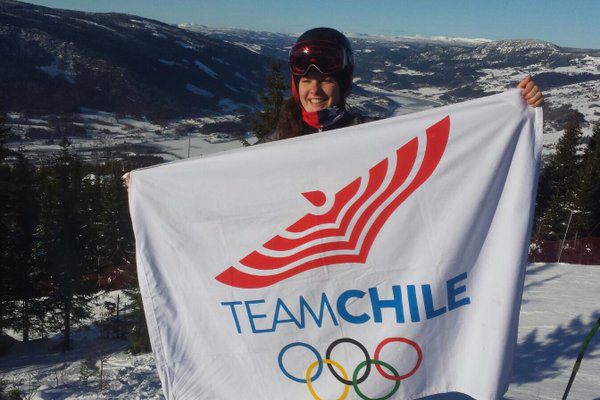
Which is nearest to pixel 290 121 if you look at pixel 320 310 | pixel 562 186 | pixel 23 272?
pixel 320 310

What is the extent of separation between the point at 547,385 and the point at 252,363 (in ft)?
15.6

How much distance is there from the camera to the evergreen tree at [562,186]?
1330 inches

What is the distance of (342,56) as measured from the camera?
332 cm

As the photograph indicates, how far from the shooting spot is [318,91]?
10.9 ft

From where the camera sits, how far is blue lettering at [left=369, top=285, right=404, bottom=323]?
10.6 feet

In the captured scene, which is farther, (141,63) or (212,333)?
(141,63)

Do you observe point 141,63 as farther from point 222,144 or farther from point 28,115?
point 222,144

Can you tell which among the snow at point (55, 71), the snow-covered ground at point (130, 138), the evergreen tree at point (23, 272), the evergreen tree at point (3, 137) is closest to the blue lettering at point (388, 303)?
the evergreen tree at point (23, 272)

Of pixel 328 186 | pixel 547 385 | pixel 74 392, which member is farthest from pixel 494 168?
pixel 74 392

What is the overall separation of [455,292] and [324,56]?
1771 millimetres

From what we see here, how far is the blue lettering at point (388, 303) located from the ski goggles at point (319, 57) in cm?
150

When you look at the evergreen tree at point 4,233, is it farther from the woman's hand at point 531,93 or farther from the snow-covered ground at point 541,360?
the woman's hand at point 531,93

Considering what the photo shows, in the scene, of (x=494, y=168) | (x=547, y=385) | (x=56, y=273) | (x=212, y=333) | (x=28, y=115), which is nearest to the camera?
(x=494, y=168)

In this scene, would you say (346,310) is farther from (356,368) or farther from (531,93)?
(531,93)
